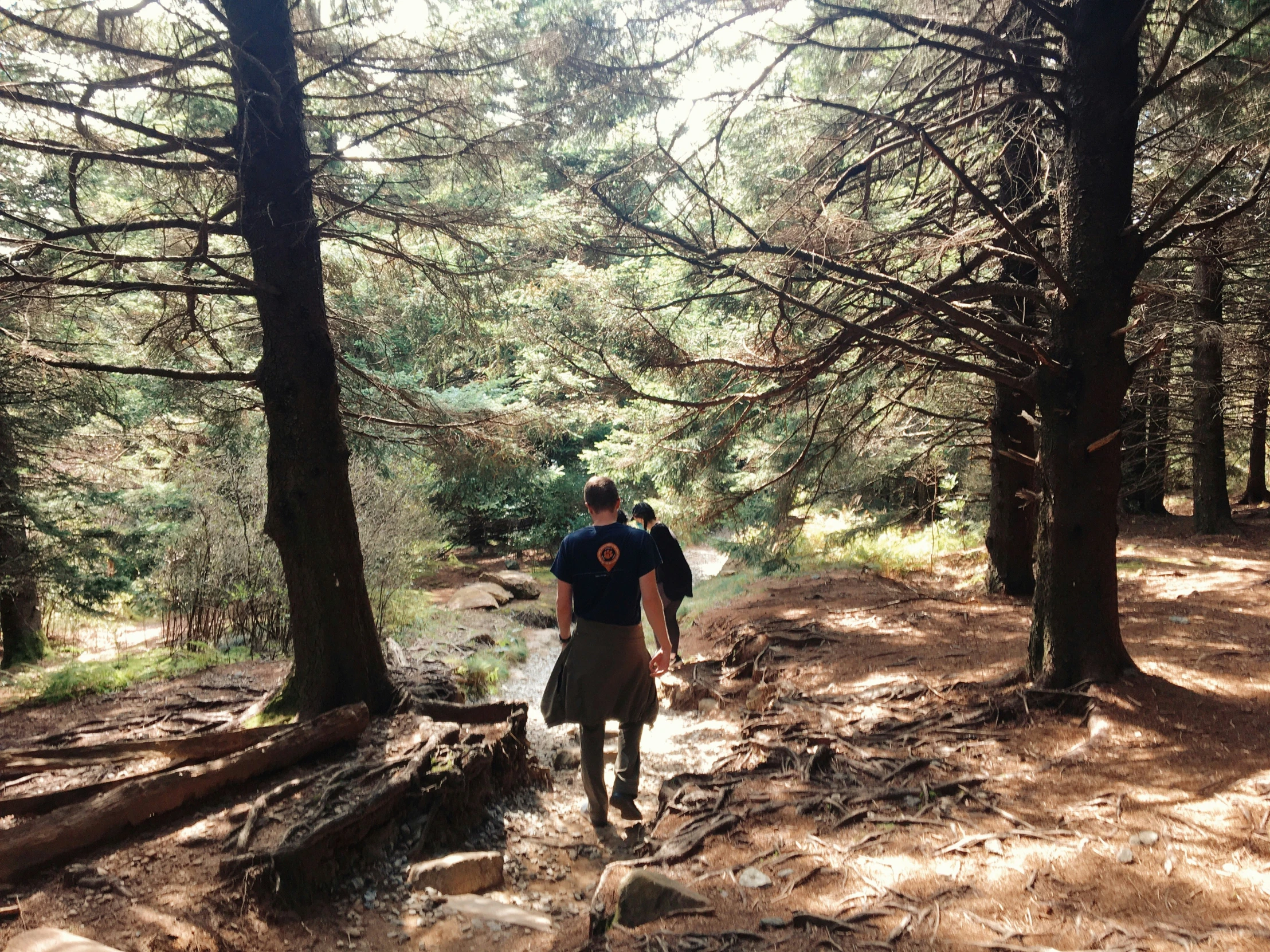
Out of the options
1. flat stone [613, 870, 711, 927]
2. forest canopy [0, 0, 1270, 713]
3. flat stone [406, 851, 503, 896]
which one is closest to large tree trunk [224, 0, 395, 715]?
forest canopy [0, 0, 1270, 713]

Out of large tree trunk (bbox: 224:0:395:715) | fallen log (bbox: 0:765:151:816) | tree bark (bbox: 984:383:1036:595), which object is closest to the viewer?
fallen log (bbox: 0:765:151:816)

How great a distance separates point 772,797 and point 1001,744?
1.59 meters

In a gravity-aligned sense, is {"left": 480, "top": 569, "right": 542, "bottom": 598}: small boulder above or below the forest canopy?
below

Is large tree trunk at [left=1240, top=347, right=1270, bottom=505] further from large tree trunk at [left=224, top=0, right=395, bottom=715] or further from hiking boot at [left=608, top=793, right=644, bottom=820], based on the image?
large tree trunk at [left=224, top=0, right=395, bottom=715]

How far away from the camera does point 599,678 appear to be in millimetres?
4742

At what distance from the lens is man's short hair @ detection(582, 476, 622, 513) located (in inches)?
191

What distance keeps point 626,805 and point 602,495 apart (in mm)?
2064

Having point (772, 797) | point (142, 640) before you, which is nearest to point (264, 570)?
point (142, 640)

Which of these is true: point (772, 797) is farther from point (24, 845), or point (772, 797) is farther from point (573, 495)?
point (573, 495)

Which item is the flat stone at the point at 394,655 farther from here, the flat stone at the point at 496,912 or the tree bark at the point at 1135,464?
the tree bark at the point at 1135,464

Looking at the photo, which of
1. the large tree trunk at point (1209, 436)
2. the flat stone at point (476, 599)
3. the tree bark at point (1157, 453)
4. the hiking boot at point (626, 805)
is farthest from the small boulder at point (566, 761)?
the large tree trunk at point (1209, 436)

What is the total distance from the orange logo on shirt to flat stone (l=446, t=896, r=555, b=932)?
189 cm

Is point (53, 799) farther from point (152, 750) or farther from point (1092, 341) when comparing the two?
point (1092, 341)

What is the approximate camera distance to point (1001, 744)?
16.5ft
